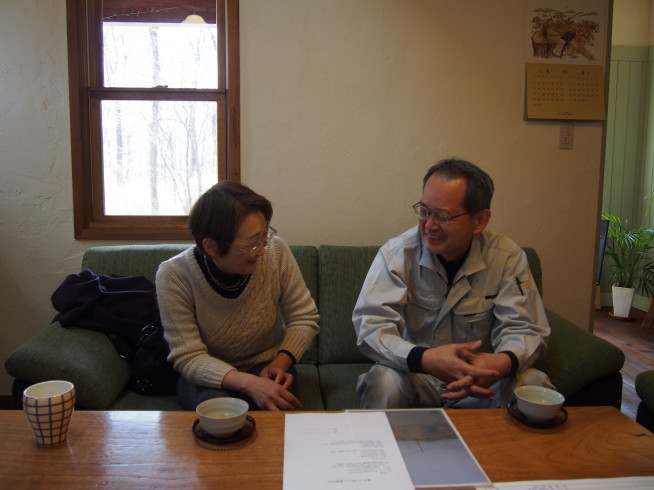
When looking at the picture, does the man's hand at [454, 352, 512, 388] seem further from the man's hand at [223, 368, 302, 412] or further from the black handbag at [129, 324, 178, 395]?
the black handbag at [129, 324, 178, 395]

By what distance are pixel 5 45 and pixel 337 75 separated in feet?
4.76

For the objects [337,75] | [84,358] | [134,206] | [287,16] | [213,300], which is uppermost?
[287,16]

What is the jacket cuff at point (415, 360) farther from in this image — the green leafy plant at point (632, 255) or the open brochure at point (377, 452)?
the green leafy plant at point (632, 255)

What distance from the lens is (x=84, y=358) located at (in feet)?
5.34

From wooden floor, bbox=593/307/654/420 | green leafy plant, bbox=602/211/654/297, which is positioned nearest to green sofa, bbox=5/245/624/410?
wooden floor, bbox=593/307/654/420

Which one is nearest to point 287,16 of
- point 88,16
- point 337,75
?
point 337,75

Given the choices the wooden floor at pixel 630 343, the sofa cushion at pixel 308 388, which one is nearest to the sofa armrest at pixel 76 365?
the sofa cushion at pixel 308 388

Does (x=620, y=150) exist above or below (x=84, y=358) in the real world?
above

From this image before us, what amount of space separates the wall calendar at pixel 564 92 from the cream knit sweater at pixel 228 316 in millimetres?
Result: 1457

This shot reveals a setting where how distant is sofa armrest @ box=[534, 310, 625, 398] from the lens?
164 cm

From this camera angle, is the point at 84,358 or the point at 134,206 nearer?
the point at 84,358

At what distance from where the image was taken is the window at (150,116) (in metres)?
2.33

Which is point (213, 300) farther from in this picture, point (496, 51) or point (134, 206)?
point (496, 51)

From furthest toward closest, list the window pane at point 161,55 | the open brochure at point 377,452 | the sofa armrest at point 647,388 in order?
1. the window pane at point 161,55
2. the sofa armrest at point 647,388
3. the open brochure at point 377,452
